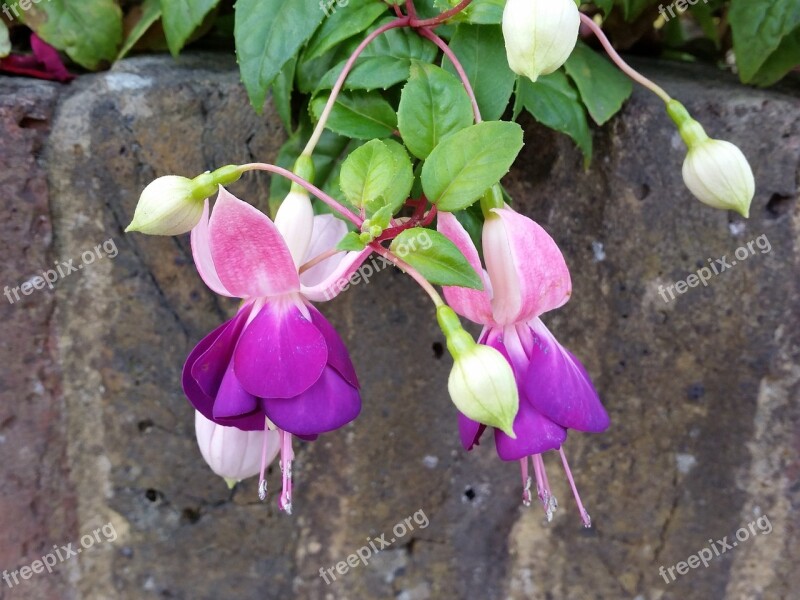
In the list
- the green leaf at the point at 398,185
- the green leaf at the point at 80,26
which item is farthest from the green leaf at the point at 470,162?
the green leaf at the point at 80,26

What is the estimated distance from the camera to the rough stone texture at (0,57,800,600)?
746mm

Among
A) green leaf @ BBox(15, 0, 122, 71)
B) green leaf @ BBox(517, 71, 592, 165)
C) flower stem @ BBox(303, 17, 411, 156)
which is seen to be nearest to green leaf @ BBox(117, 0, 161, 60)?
green leaf @ BBox(15, 0, 122, 71)

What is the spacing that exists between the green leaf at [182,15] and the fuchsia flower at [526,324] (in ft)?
1.14

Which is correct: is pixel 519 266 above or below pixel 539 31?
below

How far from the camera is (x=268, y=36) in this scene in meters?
0.60

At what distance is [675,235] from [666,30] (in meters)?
0.39

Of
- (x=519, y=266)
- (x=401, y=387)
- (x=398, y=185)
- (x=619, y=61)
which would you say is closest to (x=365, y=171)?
(x=398, y=185)

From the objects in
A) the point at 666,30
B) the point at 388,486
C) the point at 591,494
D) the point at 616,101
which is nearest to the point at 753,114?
the point at 616,101

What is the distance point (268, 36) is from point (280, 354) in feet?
0.94

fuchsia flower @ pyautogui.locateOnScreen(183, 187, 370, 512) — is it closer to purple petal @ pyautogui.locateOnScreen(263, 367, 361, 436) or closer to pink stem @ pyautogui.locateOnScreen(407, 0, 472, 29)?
purple petal @ pyautogui.locateOnScreen(263, 367, 361, 436)

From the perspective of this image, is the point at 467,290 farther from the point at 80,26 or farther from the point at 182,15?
the point at 80,26

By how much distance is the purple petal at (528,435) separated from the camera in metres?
0.48

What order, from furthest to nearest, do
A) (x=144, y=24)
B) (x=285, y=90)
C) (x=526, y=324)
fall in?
(x=144, y=24) → (x=285, y=90) → (x=526, y=324)

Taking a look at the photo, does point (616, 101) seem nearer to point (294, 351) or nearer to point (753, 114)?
point (753, 114)
